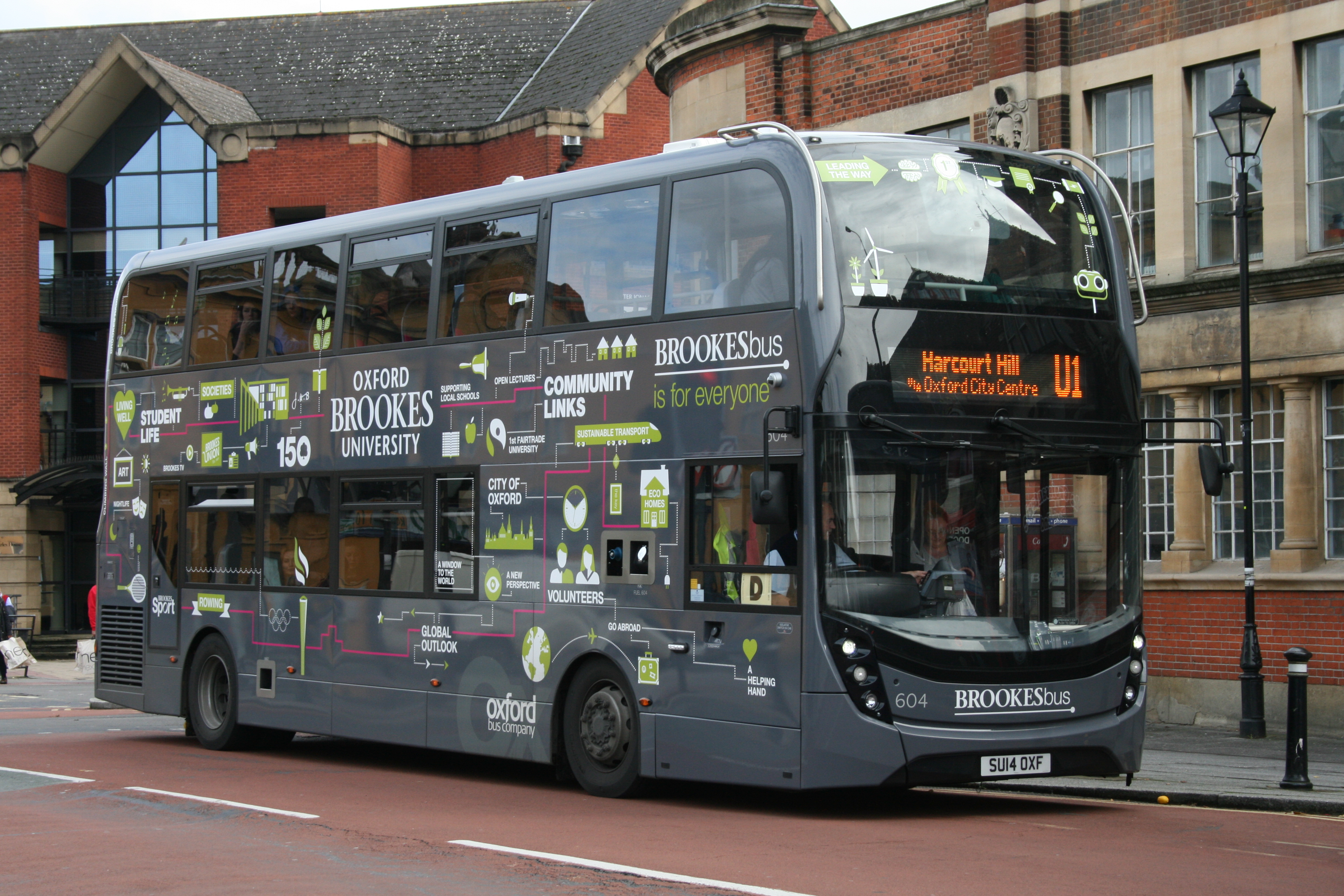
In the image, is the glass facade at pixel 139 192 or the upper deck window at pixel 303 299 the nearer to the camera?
the upper deck window at pixel 303 299

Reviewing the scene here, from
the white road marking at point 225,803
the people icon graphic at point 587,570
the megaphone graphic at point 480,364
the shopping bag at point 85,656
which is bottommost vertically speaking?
the shopping bag at point 85,656

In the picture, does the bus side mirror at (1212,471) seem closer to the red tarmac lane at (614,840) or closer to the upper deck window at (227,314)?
the red tarmac lane at (614,840)

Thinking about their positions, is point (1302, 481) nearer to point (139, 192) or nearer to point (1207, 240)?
point (1207, 240)

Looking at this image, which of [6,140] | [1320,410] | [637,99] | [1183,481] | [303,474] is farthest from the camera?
[6,140]

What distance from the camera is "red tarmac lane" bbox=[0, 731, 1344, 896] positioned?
835cm

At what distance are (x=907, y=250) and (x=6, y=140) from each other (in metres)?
37.1

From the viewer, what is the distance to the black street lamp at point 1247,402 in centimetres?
1647

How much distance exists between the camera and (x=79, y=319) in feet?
143

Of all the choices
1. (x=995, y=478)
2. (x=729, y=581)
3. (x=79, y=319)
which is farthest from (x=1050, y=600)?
(x=79, y=319)

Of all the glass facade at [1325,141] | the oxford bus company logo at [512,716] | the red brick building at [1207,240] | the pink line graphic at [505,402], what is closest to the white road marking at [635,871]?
the oxford bus company logo at [512,716]

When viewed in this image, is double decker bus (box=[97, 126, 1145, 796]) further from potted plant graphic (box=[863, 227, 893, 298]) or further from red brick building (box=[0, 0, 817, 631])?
red brick building (box=[0, 0, 817, 631])

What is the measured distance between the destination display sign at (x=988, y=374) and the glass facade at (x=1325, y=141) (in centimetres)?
736

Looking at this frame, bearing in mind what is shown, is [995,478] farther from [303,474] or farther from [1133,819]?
[303,474]

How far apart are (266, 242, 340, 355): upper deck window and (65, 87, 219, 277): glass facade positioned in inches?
1136
